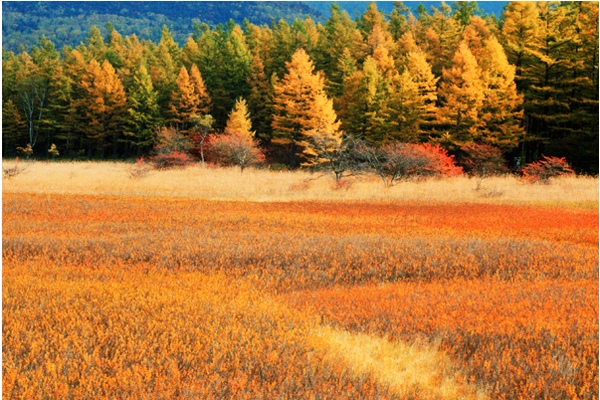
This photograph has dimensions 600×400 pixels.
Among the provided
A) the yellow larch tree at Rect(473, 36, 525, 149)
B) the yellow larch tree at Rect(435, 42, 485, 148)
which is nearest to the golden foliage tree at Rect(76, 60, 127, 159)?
the yellow larch tree at Rect(435, 42, 485, 148)

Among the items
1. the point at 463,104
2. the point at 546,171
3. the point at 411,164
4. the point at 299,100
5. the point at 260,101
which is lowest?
the point at 546,171

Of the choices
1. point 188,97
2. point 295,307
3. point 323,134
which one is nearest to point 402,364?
point 295,307

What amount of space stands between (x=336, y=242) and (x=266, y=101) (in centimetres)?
4504

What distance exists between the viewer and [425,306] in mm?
6727

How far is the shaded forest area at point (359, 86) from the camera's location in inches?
1442

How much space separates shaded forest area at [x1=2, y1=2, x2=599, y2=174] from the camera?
36625mm

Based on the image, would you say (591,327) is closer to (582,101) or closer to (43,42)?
(582,101)

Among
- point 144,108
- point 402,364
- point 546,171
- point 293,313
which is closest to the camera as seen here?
point 402,364

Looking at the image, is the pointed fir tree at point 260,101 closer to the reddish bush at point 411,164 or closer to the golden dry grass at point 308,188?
the golden dry grass at point 308,188

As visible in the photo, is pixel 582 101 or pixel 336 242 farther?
pixel 582 101

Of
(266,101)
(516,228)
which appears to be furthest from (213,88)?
(516,228)

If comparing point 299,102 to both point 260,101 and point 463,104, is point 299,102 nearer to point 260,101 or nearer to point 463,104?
point 260,101

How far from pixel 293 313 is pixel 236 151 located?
33.3 meters

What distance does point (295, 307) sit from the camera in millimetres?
6719
